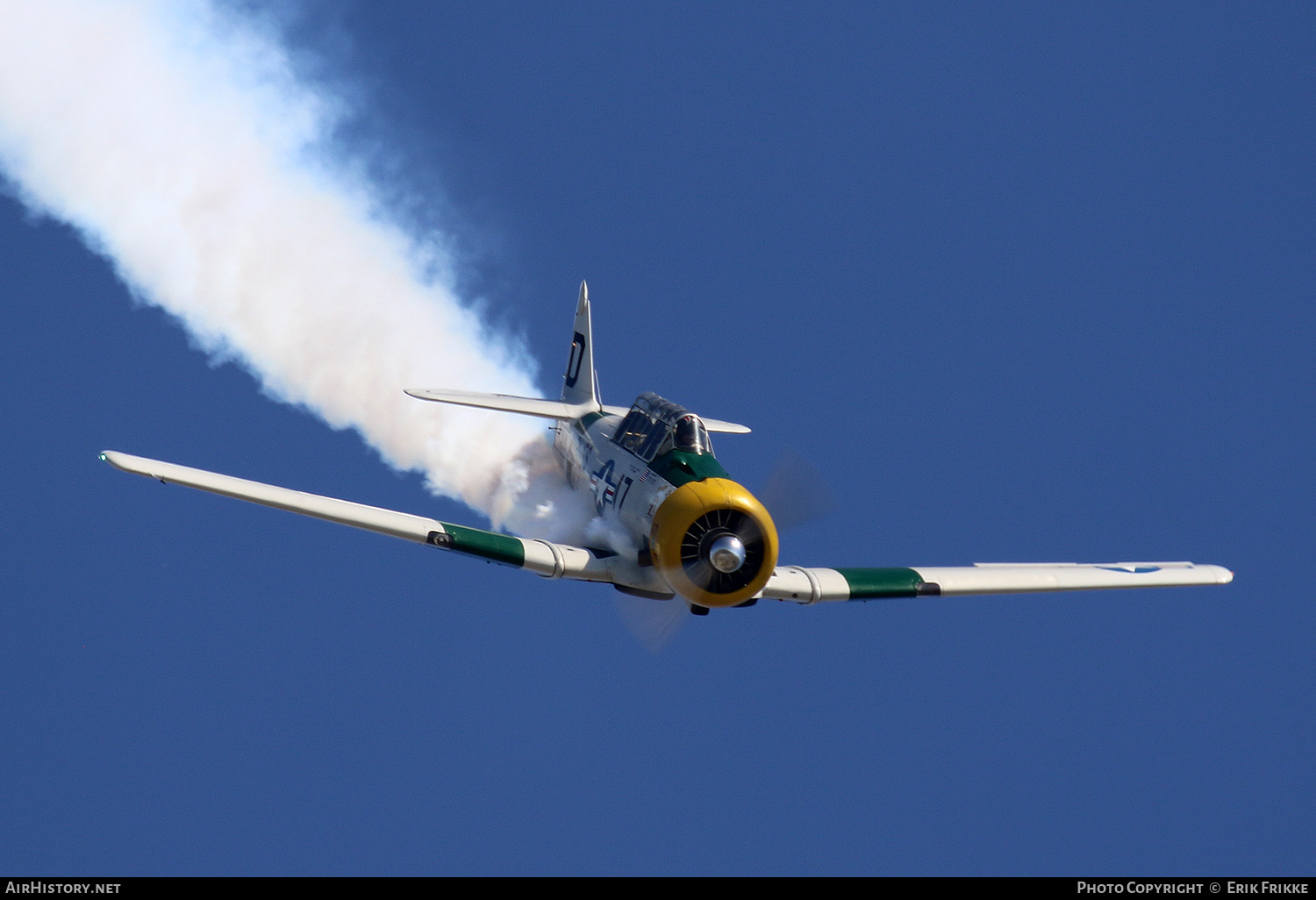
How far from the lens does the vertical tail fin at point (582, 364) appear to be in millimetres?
26562

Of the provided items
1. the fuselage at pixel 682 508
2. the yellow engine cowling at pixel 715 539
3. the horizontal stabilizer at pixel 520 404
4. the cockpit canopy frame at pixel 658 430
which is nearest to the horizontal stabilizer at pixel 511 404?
the horizontal stabilizer at pixel 520 404

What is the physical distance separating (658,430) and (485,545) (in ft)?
11.0

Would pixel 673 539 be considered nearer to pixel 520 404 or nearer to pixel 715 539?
pixel 715 539

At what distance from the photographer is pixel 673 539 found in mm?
18094

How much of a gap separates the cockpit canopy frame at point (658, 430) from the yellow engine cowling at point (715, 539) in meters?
1.65

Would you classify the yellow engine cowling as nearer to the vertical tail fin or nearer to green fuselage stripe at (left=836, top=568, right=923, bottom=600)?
green fuselage stripe at (left=836, top=568, right=923, bottom=600)

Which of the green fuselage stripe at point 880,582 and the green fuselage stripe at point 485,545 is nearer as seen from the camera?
the green fuselage stripe at point 485,545

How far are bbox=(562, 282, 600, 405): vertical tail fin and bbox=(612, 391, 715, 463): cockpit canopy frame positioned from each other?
497 centimetres

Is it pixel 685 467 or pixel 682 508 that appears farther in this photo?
pixel 685 467

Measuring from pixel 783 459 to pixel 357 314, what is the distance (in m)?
14.6

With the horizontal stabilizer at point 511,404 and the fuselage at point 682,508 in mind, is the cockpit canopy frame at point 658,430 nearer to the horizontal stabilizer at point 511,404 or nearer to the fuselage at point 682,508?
the fuselage at point 682,508

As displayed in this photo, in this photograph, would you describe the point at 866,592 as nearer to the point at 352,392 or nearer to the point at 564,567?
the point at 564,567

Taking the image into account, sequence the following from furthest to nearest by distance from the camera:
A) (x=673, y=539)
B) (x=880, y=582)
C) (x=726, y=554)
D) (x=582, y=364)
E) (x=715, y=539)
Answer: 1. (x=582, y=364)
2. (x=880, y=582)
3. (x=673, y=539)
4. (x=715, y=539)
5. (x=726, y=554)

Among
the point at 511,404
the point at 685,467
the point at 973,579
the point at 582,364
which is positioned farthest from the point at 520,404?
the point at 973,579
